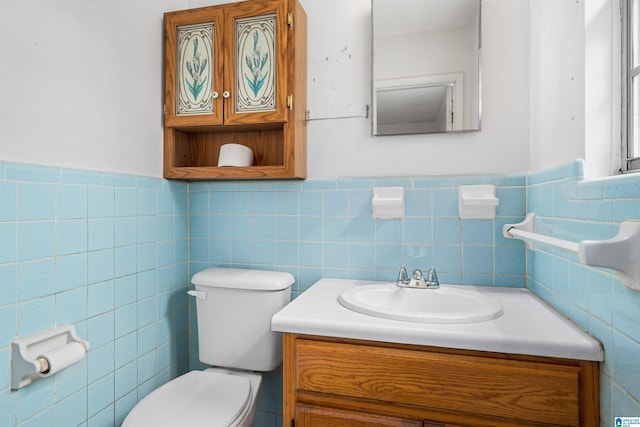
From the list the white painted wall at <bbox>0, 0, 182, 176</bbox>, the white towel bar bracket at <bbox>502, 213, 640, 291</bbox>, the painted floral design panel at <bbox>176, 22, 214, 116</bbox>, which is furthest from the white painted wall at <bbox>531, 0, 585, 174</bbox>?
the white painted wall at <bbox>0, 0, 182, 176</bbox>

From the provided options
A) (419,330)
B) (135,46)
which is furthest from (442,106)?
(135,46)

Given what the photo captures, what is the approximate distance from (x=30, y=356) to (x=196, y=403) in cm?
50

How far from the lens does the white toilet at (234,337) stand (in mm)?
1225

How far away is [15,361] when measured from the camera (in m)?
0.92

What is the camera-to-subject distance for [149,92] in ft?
4.73

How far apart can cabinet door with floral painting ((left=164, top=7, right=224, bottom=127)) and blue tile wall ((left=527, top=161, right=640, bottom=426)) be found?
1.27 metres

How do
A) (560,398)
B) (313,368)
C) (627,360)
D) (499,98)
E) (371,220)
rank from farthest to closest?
1. (371,220)
2. (499,98)
3. (313,368)
4. (560,398)
5. (627,360)

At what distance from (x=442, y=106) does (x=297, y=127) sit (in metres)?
0.60

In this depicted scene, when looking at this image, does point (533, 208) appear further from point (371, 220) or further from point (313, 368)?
point (313, 368)

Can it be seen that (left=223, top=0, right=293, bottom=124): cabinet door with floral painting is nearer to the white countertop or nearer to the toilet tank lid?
the toilet tank lid

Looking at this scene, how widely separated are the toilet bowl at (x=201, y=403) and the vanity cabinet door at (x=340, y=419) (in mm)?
249

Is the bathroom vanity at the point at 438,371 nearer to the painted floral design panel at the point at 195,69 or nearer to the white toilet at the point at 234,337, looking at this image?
the white toilet at the point at 234,337

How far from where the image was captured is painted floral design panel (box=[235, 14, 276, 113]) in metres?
1.40

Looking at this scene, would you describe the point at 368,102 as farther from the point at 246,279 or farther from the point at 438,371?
the point at 438,371
